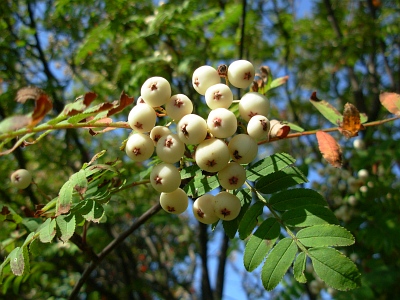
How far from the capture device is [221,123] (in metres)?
1.23

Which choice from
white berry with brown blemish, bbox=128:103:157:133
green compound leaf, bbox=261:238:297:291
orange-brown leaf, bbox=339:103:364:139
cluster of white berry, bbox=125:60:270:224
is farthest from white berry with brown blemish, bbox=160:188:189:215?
orange-brown leaf, bbox=339:103:364:139

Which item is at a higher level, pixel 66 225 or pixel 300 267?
pixel 66 225

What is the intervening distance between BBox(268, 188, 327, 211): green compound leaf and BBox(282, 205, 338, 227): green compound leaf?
2 cm

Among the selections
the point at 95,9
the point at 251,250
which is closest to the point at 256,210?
the point at 251,250

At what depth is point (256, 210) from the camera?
52.9 inches

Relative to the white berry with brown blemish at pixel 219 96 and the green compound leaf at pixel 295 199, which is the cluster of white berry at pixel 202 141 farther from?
the green compound leaf at pixel 295 199

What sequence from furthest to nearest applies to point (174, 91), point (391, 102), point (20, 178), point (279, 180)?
1. point (174, 91)
2. point (20, 178)
3. point (391, 102)
4. point (279, 180)

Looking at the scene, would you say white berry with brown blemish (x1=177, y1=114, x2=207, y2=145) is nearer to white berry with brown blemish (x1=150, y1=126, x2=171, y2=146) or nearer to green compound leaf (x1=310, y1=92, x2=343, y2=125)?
white berry with brown blemish (x1=150, y1=126, x2=171, y2=146)

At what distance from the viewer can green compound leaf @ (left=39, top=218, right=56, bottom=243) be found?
1326 millimetres

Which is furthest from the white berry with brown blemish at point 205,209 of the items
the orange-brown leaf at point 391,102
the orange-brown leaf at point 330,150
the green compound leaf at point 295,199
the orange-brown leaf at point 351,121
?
the orange-brown leaf at point 391,102

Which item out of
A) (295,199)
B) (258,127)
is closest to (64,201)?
(258,127)

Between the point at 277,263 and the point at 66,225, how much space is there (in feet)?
2.43

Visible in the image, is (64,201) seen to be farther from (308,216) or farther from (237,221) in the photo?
(308,216)

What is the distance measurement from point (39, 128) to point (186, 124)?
441 mm
